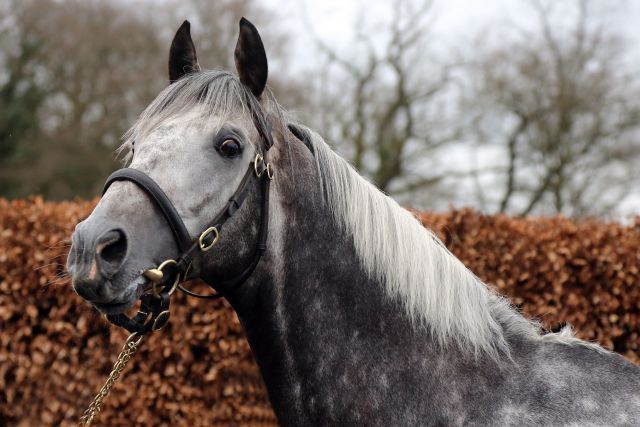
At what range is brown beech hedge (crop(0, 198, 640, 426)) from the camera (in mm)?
4570

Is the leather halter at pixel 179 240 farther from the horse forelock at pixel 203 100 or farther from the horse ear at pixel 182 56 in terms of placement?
the horse ear at pixel 182 56

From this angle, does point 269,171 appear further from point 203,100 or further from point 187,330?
point 187,330

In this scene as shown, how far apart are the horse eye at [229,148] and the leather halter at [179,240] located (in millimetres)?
79

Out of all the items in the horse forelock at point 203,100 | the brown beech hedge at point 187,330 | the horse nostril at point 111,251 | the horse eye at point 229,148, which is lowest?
the brown beech hedge at point 187,330

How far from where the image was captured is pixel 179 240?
211 centimetres

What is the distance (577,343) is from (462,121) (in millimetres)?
14700

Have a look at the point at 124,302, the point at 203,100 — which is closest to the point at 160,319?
the point at 124,302

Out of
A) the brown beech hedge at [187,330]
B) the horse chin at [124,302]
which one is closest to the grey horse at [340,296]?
the horse chin at [124,302]

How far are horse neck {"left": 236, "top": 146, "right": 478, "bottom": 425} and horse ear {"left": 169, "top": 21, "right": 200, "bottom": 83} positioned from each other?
28.3 inches

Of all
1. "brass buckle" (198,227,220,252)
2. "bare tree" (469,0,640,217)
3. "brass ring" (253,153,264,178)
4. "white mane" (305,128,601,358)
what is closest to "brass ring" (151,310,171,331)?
"brass buckle" (198,227,220,252)

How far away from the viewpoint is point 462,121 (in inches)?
653

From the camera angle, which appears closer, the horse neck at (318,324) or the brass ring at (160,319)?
the brass ring at (160,319)

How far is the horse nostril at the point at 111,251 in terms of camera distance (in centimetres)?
191

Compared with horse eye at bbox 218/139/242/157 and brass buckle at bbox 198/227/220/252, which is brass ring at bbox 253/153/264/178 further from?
brass buckle at bbox 198/227/220/252
